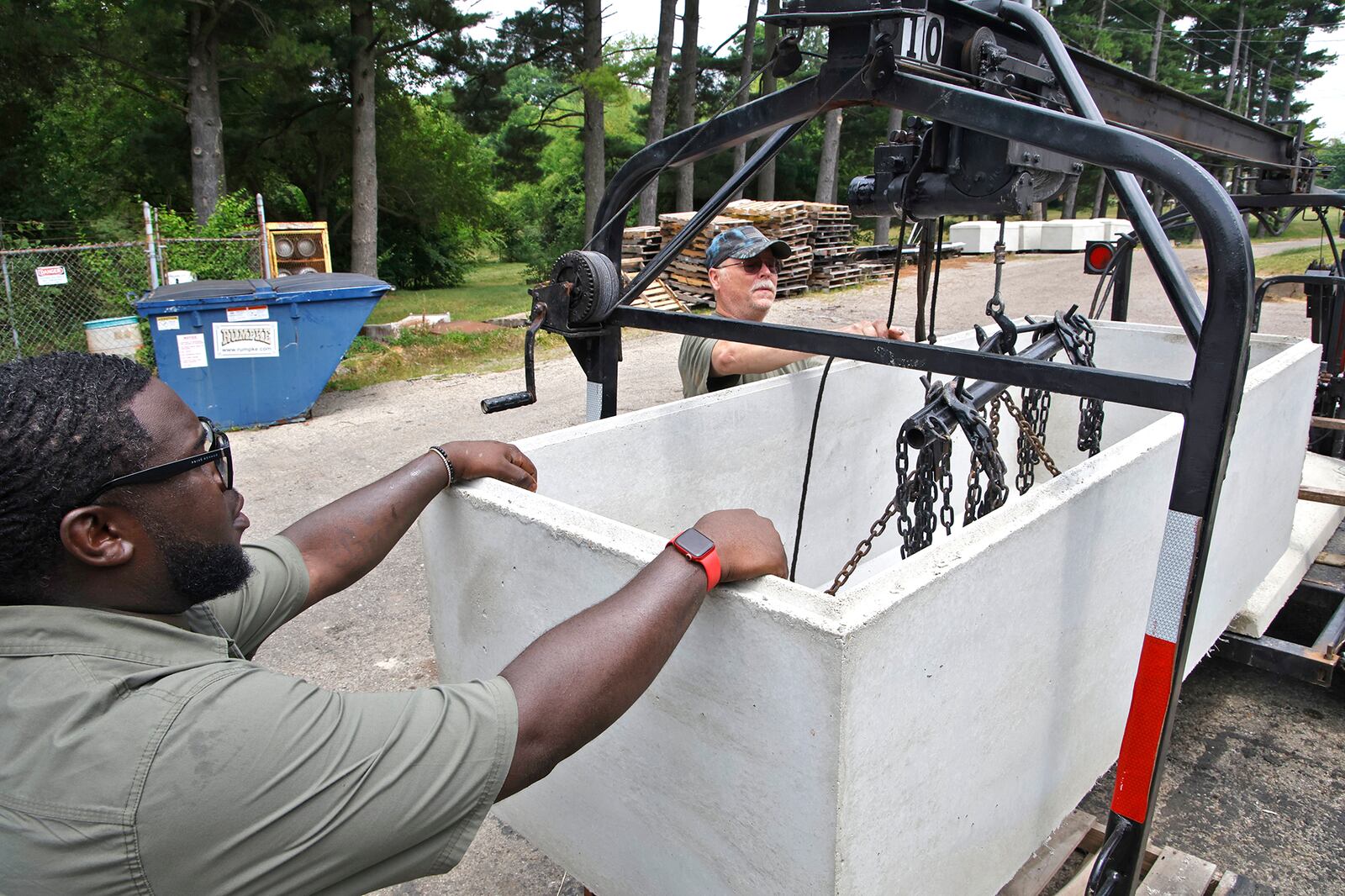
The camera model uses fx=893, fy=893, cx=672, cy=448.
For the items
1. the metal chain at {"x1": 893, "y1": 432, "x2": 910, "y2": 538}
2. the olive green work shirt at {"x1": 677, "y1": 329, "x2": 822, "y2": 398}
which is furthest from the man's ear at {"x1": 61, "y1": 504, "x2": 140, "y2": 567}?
the olive green work shirt at {"x1": 677, "y1": 329, "x2": 822, "y2": 398}

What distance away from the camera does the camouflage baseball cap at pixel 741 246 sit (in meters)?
3.59

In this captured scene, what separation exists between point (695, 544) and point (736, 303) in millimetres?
2368

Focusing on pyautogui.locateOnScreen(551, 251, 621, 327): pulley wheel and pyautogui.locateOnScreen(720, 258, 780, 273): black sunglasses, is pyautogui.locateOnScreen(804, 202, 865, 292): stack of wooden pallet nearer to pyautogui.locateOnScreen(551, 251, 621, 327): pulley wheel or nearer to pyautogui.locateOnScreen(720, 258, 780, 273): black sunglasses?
pyautogui.locateOnScreen(720, 258, 780, 273): black sunglasses

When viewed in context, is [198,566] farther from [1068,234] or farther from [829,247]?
[1068,234]

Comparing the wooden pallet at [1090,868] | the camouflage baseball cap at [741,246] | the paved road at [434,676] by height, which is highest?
the camouflage baseball cap at [741,246]

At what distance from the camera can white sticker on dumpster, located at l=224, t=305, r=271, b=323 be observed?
7488mm

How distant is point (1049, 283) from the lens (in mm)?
16859

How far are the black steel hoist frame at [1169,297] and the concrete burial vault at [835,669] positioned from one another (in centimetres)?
25

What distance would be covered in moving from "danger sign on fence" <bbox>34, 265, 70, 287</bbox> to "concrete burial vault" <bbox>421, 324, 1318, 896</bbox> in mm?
8073

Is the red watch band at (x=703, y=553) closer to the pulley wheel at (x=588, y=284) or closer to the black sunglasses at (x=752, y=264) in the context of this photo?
the pulley wheel at (x=588, y=284)

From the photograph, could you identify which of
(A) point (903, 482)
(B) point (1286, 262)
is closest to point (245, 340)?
(A) point (903, 482)

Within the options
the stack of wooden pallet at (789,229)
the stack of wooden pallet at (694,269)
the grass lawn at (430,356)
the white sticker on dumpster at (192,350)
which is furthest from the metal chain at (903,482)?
the stack of wooden pallet at (789,229)

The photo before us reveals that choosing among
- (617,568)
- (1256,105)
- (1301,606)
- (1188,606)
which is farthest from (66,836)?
(1256,105)

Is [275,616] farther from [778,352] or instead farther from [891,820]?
[778,352]
